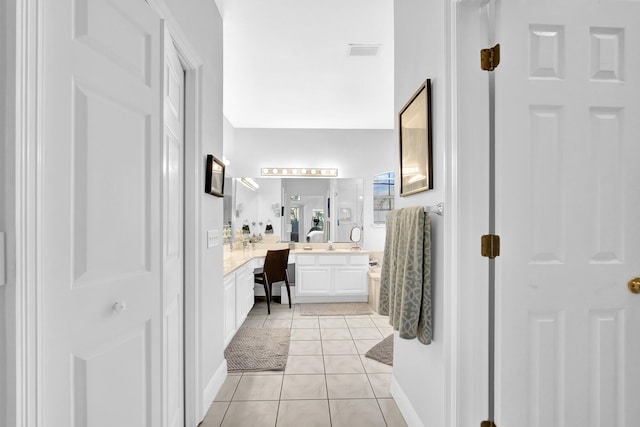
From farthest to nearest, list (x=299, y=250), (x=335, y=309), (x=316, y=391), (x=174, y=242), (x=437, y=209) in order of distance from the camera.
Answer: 1. (x=299, y=250)
2. (x=335, y=309)
3. (x=316, y=391)
4. (x=174, y=242)
5. (x=437, y=209)

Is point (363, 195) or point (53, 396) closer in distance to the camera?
point (53, 396)

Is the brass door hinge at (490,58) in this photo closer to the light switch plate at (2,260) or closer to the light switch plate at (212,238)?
the light switch plate at (2,260)

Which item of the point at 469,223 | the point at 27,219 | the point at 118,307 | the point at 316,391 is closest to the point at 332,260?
the point at 316,391

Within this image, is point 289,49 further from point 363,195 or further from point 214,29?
point 363,195

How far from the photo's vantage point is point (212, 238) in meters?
2.13

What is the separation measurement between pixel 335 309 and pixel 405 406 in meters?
2.38

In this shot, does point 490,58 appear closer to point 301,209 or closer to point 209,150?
point 209,150

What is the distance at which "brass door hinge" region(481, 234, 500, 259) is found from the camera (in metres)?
1.25

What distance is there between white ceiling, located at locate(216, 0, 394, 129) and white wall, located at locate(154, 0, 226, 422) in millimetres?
367

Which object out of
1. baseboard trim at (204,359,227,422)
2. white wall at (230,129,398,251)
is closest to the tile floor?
baseboard trim at (204,359,227,422)

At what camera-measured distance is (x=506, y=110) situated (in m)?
1.22

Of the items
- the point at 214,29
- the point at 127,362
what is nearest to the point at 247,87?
the point at 214,29

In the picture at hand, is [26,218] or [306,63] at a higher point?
[306,63]

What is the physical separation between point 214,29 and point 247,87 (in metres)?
1.43
